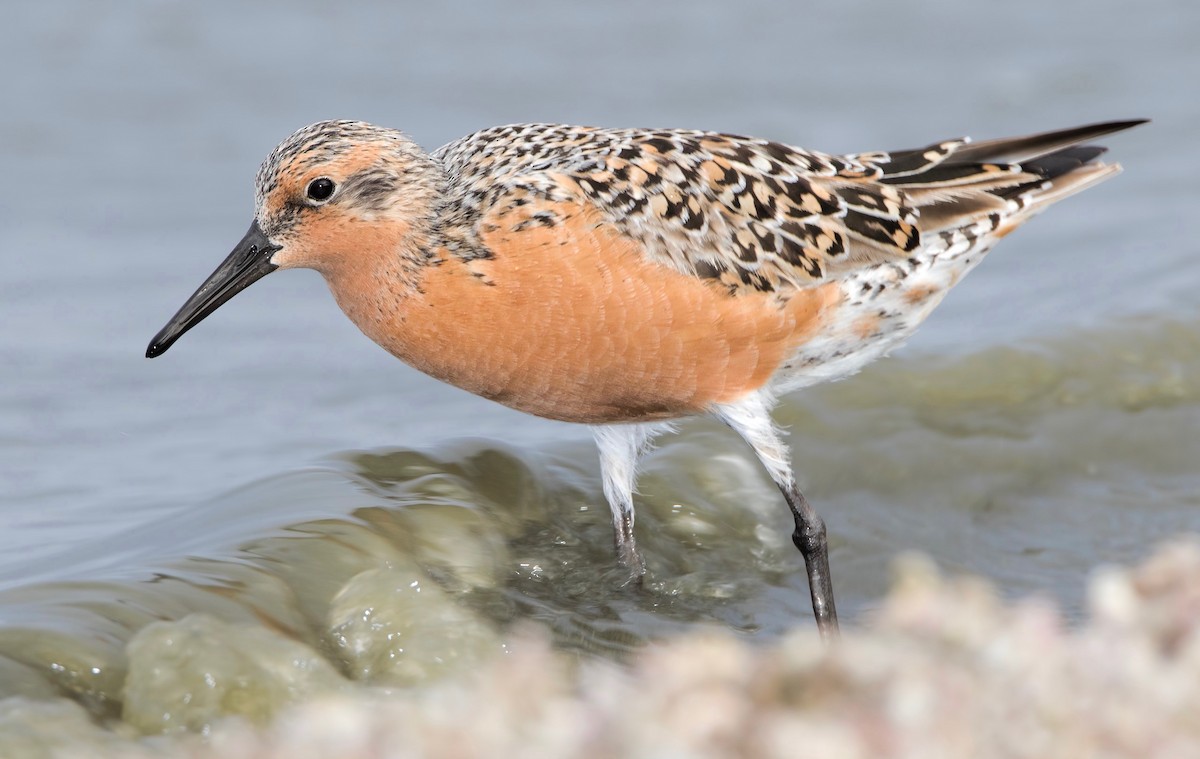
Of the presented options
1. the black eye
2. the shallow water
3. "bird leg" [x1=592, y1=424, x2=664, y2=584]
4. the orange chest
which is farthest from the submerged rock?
"bird leg" [x1=592, y1=424, x2=664, y2=584]

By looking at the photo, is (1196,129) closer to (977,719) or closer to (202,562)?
(202,562)

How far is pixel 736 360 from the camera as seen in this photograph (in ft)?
23.9

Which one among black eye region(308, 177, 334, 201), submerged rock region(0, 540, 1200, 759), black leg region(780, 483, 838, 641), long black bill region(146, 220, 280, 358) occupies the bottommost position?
black leg region(780, 483, 838, 641)

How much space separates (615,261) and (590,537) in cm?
188

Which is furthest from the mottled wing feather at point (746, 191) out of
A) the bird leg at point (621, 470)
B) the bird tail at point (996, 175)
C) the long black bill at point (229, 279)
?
the bird leg at point (621, 470)

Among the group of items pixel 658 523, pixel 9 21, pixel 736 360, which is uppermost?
pixel 9 21

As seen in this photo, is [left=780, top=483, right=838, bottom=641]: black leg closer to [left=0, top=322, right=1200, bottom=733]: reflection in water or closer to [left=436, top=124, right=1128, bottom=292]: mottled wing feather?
[left=0, top=322, right=1200, bottom=733]: reflection in water

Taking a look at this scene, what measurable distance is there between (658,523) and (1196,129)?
340 inches

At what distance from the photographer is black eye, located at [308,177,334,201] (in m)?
7.05

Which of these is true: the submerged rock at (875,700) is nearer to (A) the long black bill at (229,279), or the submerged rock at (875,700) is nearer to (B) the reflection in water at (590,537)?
(B) the reflection in water at (590,537)

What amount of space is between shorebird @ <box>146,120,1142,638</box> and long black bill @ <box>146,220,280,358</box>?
10 millimetres

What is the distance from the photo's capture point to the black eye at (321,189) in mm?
7051

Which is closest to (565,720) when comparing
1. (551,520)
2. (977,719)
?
(977,719)

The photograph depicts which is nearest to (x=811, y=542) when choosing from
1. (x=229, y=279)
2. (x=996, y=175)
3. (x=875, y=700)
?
(x=996, y=175)
